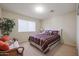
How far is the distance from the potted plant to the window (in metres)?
0.15

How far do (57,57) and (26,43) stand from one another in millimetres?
736

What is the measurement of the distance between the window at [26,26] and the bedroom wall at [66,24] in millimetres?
260

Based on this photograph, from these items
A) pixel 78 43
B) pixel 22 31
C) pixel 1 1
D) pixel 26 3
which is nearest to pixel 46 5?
pixel 26 3

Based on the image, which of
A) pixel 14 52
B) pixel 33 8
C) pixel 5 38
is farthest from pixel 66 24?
pixel 5 38

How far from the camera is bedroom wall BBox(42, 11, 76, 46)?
1521 mm

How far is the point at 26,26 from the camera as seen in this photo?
1.64 metres

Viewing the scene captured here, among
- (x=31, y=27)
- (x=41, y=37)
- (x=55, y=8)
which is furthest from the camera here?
(x=41, y=37)

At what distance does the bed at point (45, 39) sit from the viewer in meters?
1.66

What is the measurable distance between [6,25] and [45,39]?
0.97 meters

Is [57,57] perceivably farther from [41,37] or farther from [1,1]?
[1,1]

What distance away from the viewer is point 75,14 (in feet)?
4.89

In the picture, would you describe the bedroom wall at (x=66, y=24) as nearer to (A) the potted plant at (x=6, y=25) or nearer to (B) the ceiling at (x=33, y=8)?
(B) the ceiling at (x=33, y=8)

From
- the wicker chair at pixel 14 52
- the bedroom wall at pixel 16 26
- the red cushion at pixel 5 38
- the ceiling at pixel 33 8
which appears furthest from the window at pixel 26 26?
the wicker chair at pixel 14 52

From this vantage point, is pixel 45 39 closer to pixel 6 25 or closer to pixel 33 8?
pixel 33 8
